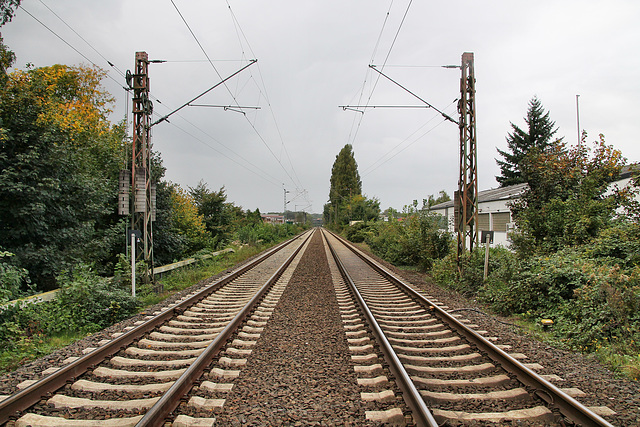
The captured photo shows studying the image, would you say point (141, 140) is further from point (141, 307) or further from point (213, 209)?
point (213, 209)

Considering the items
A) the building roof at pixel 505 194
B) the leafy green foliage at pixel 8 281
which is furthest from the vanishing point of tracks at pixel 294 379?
the building roof at pixel 505 194

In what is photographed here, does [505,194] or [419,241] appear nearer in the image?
[419,241]

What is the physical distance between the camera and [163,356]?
15.4ft

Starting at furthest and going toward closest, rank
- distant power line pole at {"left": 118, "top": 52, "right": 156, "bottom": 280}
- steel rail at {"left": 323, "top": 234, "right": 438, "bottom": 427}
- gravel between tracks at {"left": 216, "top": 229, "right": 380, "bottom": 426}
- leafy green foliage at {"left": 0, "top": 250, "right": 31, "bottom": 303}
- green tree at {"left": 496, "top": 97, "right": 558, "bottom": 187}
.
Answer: green tree at {"left": 496, "top": 97, "right": 558, "bottom": 187} → distant power line pole at {"left": 118, "top": 52, "right": 156, "bottom": 280} → leafy green foliage at {"left": 0, "top": 250, "right": 31, "bottom": 303} → gravel between tracks at {"left": 216, "top": 229, "right": 380, "bottom": 426} → steel rail at {"left": 323, "top": 234, "right": 438, "bottom": 427}

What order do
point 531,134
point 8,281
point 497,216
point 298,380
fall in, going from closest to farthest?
point 298,380, point 8,281, point 497,216, point 531,134

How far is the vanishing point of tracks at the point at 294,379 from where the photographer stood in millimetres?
3213

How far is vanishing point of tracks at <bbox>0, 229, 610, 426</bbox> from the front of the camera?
3213mm

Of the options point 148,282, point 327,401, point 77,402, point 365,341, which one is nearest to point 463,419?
point 327,401

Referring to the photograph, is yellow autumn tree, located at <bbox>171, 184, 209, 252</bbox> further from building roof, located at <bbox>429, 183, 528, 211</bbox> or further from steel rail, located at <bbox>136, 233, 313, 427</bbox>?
building roof, located at <bbox>429, 183, 528, 211</bbox>

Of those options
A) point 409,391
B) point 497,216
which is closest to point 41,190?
point 409,391

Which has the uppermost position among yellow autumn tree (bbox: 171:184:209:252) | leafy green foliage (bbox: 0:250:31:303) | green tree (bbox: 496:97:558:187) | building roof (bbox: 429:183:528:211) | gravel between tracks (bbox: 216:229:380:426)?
green tree (bbox: 496:97:558:187)

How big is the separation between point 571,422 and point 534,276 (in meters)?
5.03

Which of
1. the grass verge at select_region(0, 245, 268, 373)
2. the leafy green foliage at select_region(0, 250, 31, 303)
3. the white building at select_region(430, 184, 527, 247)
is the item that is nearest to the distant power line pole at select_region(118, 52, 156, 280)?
the grass verge at select_region(0, 245, 268, 373)

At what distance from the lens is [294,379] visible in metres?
4.12
